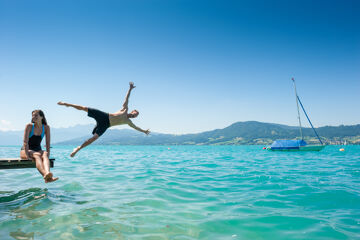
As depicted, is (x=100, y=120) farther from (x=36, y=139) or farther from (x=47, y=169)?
(x=47, y=169)

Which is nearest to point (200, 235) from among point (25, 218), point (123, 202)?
point (123, 202)

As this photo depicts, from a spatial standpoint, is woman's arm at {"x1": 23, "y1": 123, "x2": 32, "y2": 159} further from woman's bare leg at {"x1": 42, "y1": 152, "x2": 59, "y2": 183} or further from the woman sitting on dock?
woman's bare leg at {"x1": 42, "y1": 152, "x2": 59, "y2": 183}

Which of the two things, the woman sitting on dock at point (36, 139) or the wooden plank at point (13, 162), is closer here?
the woman sitting on dock at point (36, 139)

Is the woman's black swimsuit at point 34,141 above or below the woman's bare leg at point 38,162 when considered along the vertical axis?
above

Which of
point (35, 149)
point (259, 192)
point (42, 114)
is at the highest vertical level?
point (42, 114)

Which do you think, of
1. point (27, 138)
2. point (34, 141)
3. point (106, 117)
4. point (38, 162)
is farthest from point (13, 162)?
point (106, 117)

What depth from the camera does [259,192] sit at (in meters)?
11.0

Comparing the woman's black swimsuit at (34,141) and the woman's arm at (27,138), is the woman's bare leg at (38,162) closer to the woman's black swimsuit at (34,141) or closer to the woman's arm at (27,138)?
the woman's arm at (27,138)

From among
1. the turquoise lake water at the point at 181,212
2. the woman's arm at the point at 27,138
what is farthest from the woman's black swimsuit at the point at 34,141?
the turquoise lake water at the point at 181,212

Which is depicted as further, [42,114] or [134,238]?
[42,114]

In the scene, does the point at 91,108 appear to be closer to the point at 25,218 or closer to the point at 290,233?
the point at 25,218

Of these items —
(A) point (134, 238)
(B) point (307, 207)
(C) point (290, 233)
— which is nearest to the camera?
(A) point (134, 238)

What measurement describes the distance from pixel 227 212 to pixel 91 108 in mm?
6949

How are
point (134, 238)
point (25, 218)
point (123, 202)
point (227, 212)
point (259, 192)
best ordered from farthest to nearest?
point (259, 192), point (123, 202), point (227, 212), point (25, 218), point (134, 238)
